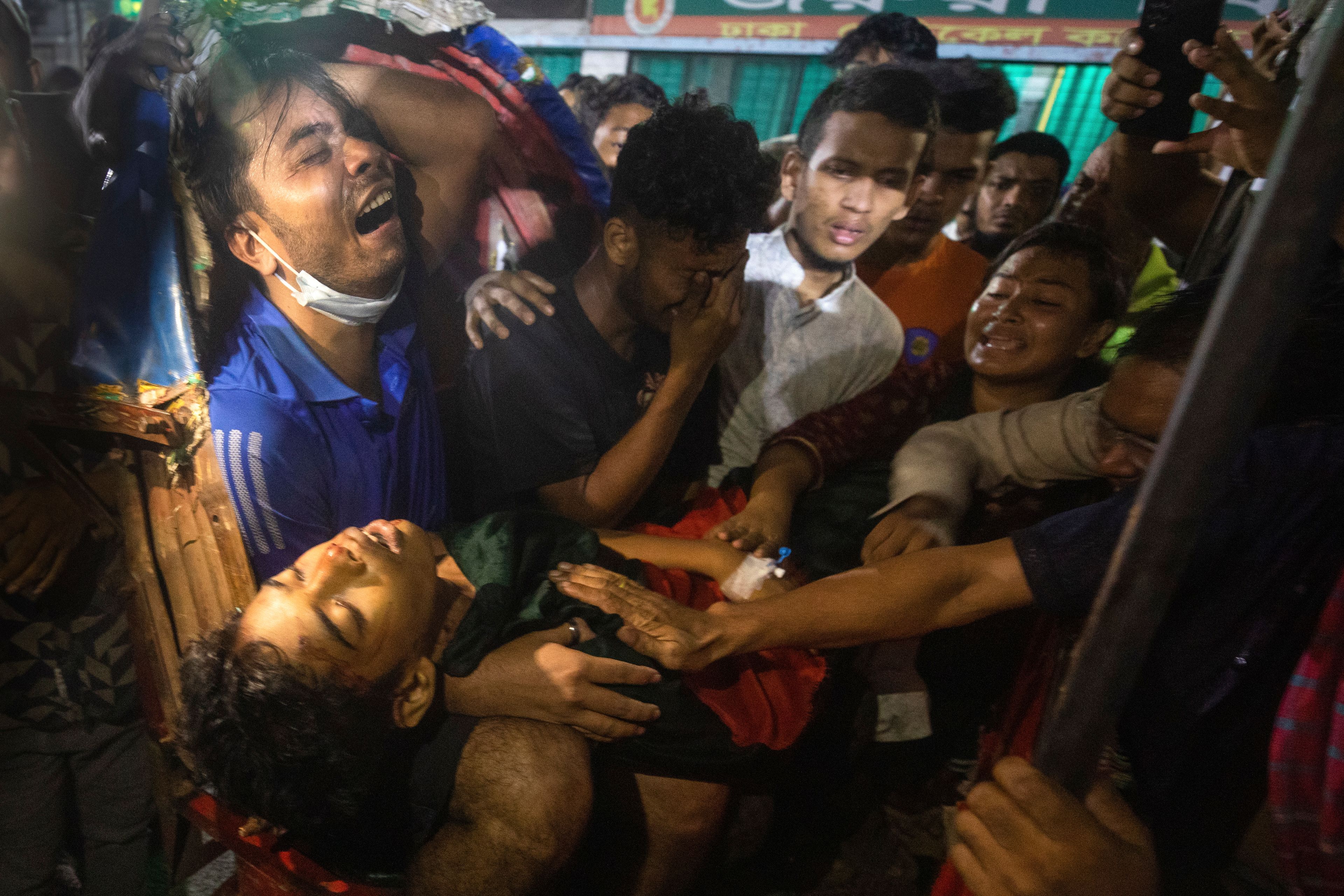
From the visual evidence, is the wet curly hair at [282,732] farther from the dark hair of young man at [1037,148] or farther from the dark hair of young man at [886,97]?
the dark hair of young man at [1037,148]

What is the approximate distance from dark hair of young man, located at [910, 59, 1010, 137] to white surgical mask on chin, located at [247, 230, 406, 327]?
123 cm

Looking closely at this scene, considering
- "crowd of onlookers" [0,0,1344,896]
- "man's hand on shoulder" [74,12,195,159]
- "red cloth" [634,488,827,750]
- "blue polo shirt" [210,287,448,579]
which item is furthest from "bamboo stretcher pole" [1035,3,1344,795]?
"man's hand on shoulder" [74,12,195,159]

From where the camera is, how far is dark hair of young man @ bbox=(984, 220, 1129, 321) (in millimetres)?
1472

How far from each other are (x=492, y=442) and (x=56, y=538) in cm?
74

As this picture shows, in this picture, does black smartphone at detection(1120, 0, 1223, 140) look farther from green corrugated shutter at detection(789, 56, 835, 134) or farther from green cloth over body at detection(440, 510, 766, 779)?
green cloth over body at detection(440, 510, 766, 779)

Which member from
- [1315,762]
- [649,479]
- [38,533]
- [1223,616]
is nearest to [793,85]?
[649,479]

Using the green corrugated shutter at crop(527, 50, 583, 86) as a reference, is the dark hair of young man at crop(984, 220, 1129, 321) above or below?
below

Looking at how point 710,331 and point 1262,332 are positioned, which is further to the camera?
point 710,331

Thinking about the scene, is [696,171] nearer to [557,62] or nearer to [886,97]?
[886,97]

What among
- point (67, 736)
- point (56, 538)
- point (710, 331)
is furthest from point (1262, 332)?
point (67, 736)

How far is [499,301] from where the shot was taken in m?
1.37

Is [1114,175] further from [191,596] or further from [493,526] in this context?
[191,596]

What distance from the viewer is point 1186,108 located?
1409 mm

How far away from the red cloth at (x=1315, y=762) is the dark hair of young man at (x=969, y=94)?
1185mm
